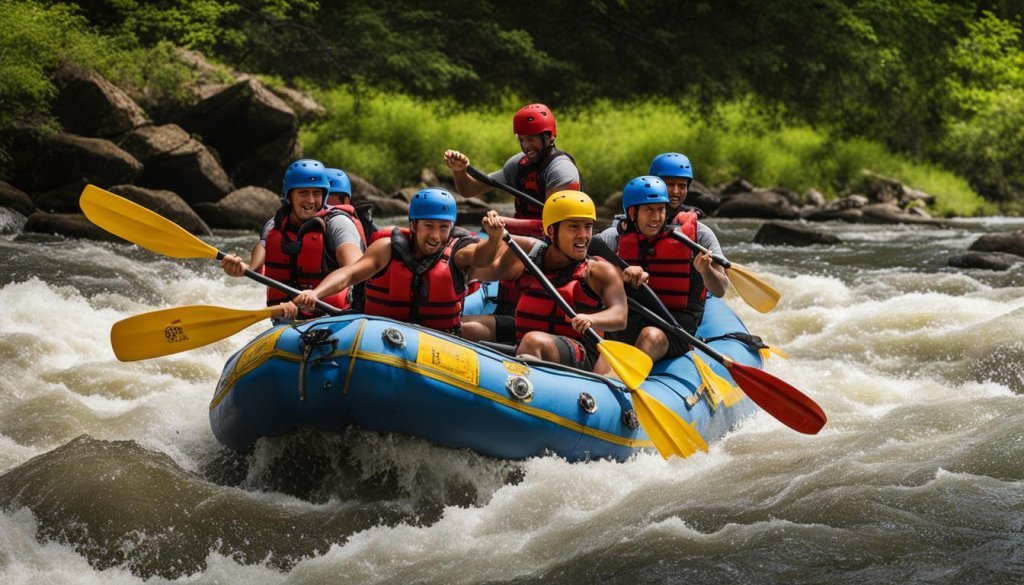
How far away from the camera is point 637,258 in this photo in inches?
241

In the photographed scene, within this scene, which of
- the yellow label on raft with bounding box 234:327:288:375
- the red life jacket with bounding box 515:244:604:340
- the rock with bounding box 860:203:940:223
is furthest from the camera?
the rock with bounding box 860:203:940:223

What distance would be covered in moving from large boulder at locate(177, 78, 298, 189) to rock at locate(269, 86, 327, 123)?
2457 mm

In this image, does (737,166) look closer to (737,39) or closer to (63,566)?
(737,39)

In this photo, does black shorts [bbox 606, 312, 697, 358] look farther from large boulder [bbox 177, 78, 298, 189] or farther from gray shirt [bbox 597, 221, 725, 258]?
large boulder [bbox 177, 78, 298, 189]

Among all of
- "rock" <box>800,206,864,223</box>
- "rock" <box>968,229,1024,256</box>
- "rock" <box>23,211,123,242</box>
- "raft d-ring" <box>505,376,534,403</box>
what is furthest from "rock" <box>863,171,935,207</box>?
"raft d-ring" <box>505,376,534,403</box>

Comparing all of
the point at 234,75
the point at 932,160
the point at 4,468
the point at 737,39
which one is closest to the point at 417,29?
the point at 234,75

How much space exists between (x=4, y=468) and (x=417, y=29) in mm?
16891

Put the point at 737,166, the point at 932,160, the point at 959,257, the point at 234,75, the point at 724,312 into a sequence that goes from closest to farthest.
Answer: the point at 724,312
the point at 959,257
the point at 234,75
the point at 737,166
the point at 932,160

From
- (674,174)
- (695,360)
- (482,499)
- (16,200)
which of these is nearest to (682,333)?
(695,360)

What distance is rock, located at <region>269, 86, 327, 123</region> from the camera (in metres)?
17.8

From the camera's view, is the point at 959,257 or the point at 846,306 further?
the point at 959,257

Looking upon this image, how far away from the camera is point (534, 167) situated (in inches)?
252

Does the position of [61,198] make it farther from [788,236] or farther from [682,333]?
[682,333]

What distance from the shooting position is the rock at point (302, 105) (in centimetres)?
1778
